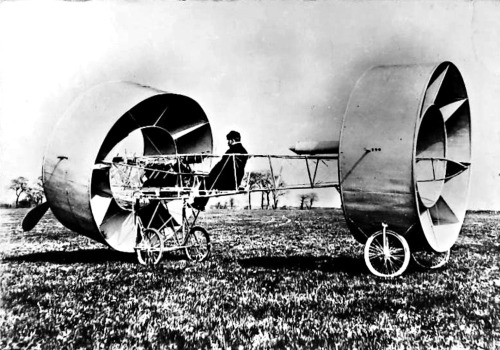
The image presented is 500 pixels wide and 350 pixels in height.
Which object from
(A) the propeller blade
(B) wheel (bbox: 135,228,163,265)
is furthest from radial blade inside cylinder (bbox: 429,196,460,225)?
(A) the propeller blade

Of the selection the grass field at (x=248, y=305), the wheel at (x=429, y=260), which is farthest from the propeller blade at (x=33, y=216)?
the wheel at (x=429, y=260)

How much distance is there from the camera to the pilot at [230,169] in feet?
39.2

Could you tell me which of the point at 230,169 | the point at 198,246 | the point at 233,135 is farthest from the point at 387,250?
the point at 198,246

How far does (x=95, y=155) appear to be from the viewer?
11.3 meters

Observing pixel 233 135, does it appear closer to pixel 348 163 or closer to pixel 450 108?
pixel 348 163

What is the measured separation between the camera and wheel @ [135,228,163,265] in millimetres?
12000

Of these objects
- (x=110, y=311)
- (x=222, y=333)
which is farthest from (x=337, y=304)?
(x=110, y=311)

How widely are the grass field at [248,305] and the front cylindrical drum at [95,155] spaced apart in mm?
1084

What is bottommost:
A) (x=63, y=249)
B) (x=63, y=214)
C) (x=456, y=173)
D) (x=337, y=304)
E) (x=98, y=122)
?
(x=63, y=249)

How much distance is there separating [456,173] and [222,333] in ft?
23.4

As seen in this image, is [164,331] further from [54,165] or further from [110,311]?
[54,165]

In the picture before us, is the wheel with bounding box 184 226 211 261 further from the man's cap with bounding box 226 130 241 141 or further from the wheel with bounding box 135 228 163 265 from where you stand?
the man's cap with bounding box 226 130 241 141

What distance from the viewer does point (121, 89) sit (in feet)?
39.0

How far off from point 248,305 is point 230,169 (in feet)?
17.0
